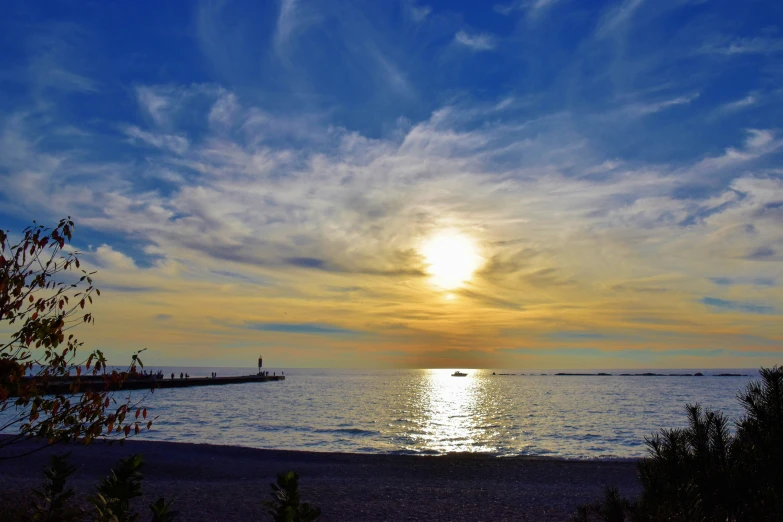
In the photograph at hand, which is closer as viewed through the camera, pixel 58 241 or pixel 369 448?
pixel 58 241

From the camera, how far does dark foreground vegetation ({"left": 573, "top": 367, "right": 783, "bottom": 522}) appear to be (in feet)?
12.9

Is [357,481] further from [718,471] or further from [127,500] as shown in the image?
[718,471]

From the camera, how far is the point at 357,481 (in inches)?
830

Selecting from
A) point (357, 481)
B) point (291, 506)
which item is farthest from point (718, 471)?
point (357, 481)

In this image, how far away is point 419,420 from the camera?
58.7 meters

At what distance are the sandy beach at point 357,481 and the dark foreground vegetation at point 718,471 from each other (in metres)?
10.7

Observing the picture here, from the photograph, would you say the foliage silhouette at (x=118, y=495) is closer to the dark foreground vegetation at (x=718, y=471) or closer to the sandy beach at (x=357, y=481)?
the dark foreground vegetation at (x=718, y=471)

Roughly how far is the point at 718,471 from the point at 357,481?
1847cm

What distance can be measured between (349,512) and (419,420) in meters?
44.5

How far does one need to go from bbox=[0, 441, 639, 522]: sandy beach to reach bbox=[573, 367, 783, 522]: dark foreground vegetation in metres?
10.7

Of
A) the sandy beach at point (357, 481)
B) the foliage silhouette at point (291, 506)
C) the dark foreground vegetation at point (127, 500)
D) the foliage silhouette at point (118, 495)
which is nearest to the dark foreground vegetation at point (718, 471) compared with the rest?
the foliage silhouette at point (291, 506)

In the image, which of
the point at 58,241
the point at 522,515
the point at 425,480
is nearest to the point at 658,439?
the point at 58,241

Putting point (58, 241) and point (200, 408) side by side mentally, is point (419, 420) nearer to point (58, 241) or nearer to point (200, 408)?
point (200, 408)

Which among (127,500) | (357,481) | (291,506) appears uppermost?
(291,506)
